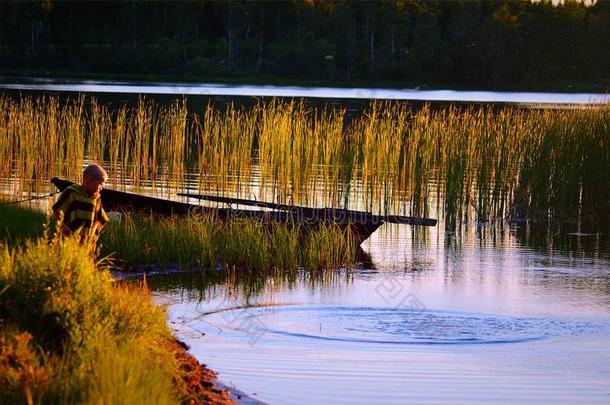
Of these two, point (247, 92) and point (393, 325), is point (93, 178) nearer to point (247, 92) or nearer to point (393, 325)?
point (393, 325)

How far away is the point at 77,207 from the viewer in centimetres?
930

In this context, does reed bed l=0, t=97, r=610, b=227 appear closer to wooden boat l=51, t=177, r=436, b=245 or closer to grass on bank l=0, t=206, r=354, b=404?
wooden boat l=51, t=177, r=436, b=245

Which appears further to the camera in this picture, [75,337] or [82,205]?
[82,205]

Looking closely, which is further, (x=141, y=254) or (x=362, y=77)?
(x=362, y=77)

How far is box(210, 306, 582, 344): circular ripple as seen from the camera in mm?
10297

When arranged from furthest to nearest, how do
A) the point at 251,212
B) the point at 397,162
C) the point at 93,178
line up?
the point at 397,162 → the point at 251,212 → the point at 93,178

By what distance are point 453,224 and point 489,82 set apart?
6137 cm

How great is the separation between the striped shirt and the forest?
6370cm

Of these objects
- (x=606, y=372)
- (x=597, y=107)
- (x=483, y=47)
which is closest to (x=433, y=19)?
(x=483, y=47)

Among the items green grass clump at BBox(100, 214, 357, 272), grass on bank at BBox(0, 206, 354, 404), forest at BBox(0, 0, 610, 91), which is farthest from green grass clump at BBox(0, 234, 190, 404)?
forest at BBox(0, 0, 610, 91)

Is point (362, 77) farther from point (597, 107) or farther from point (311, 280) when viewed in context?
point (311, 280)

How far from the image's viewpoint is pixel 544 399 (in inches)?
339

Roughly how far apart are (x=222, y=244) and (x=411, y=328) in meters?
3.78

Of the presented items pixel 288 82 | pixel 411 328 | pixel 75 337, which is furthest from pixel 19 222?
pixel 288 82
